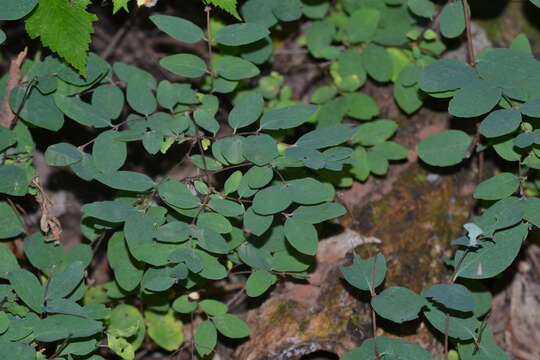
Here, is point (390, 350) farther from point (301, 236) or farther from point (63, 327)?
point (63, 327)

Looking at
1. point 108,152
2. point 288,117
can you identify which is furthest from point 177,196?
point 288,117

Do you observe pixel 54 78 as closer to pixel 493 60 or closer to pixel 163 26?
pixel 163 26

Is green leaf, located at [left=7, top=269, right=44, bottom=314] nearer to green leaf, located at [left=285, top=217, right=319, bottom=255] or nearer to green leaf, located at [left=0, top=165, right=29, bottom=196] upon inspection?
green leaf, located at [left=0, top=165, right=29, bottom=196]

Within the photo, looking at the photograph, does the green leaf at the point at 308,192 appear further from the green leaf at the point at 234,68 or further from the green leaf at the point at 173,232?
the green leaf at the point at 234,68

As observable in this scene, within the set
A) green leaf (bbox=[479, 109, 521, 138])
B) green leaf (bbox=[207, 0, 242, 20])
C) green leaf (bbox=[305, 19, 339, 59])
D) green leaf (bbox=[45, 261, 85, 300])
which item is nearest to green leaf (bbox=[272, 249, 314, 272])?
green leaf (bbox=[45, 261, 85, 300])

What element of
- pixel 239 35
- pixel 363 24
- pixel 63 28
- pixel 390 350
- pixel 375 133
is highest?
pixel 63 28

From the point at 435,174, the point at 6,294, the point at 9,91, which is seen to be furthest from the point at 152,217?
the point at 435,174
